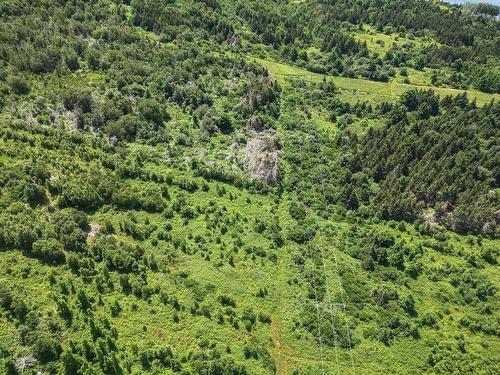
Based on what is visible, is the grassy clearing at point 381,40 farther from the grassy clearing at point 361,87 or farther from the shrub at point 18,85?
the shrub at point 18,85

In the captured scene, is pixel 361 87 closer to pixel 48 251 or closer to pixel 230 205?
pixel 230 205

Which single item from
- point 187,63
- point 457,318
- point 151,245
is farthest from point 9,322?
point 187,63

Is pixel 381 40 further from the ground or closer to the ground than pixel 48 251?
further from the ground

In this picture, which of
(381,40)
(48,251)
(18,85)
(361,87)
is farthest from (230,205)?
(381,40)

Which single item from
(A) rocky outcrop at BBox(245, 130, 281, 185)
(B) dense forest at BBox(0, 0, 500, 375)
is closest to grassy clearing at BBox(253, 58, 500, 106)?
(B) dense forest at BBox(0, 0, 500, 375)

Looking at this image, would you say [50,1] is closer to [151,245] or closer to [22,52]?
[22,52]

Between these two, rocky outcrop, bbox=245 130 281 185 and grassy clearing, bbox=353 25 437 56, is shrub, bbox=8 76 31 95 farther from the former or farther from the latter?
grassy clearing, bbox=353 25 437 56
